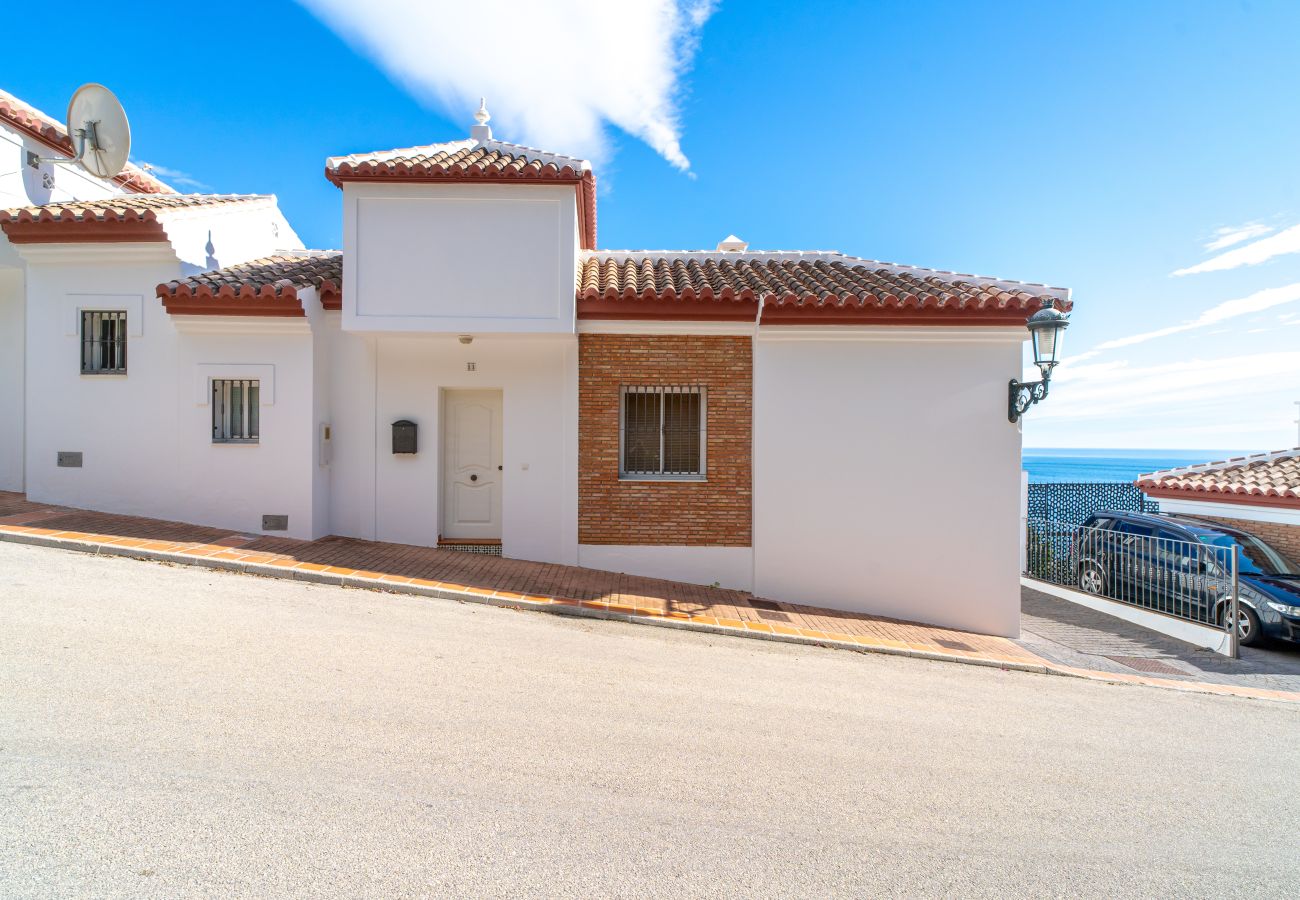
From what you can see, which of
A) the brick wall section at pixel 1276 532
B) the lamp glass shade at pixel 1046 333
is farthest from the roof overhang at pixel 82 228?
the brick wall section at pixel 1276 532

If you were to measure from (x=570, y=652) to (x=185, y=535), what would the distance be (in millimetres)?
5698

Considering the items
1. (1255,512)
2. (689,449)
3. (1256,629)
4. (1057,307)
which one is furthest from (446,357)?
(1255,512)

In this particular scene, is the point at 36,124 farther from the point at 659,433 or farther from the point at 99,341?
the point at 659,433

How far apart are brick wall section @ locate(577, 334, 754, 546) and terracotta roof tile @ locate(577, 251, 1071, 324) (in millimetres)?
442

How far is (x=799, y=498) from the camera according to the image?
8641mm

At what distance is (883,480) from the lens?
860cm

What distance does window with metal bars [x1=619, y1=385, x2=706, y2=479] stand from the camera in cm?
895

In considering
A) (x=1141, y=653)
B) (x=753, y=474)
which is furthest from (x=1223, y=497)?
(x=753, y=474)

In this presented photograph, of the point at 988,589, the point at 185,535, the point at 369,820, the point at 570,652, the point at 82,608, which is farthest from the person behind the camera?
the point at 988,589

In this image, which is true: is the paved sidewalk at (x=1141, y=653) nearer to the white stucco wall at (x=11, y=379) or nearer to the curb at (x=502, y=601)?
the curb at (x=502, y=601)

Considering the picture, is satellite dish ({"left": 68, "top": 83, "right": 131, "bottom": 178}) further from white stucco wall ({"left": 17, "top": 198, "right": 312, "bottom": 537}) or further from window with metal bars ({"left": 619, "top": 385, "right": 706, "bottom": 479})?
window with metal bars ({"left": 619, "top": 385, "right": 706, "bottom": 479})

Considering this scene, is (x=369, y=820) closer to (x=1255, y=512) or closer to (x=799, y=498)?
(x=799, y=498)

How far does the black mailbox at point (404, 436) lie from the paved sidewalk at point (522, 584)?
1382mm

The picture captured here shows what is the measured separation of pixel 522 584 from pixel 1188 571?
9.91 meters
